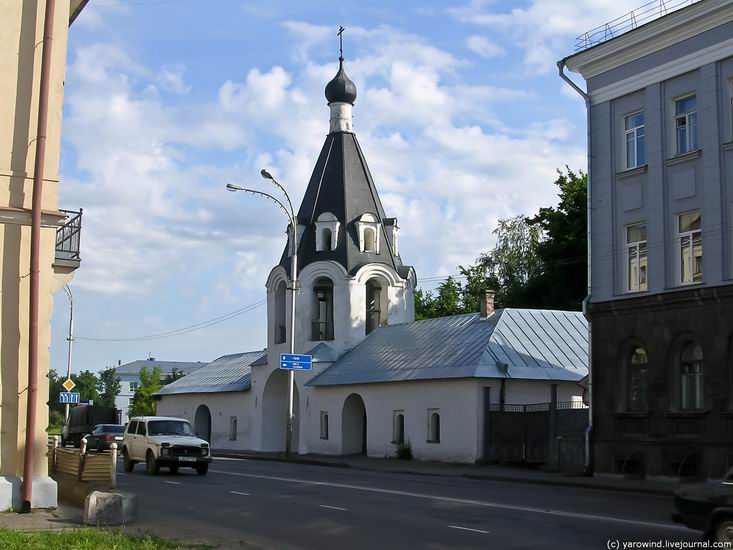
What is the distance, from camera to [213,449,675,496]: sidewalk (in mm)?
25250

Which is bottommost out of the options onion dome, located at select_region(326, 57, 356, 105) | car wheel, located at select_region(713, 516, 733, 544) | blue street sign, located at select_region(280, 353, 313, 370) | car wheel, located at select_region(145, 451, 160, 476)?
car wheel, located at select_region(145, 451, 160, 476)

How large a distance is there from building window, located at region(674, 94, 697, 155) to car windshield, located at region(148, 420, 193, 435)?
51.8 ft

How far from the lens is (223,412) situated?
55.8 m

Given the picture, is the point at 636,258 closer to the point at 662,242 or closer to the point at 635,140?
the point at 662,242

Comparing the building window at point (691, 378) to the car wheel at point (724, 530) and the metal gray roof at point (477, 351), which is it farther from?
the car wheel at point (724, 530)

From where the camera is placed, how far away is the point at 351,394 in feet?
145

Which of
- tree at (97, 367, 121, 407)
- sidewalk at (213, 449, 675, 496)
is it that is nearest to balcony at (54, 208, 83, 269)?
sidewalk at (213, 449, 675, 496)

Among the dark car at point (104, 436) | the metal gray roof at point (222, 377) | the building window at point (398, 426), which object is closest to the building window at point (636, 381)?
the building window at point (398, 426)

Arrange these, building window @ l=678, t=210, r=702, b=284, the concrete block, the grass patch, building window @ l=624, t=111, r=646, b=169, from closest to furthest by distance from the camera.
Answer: the grass patch → the concrete block → building window @ l=678, t=210, r=702, b=284 → building window @ l=624, t=111, r=646, b=169

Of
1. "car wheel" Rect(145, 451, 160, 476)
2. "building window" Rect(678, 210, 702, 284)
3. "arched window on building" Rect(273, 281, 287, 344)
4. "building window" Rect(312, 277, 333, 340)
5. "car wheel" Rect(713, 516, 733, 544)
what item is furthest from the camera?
"arched window on building" Rect(273, 281, 287, 344)

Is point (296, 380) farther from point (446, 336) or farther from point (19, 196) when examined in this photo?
point (19, 196)

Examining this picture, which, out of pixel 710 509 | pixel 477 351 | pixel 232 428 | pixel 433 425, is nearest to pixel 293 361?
pixel 433 425

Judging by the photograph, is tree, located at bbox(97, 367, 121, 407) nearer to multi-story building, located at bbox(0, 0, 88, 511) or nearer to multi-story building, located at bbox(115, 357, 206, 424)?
multi-story building, located at bbox(115, 357, 206, 424)

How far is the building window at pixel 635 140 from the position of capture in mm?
28562
